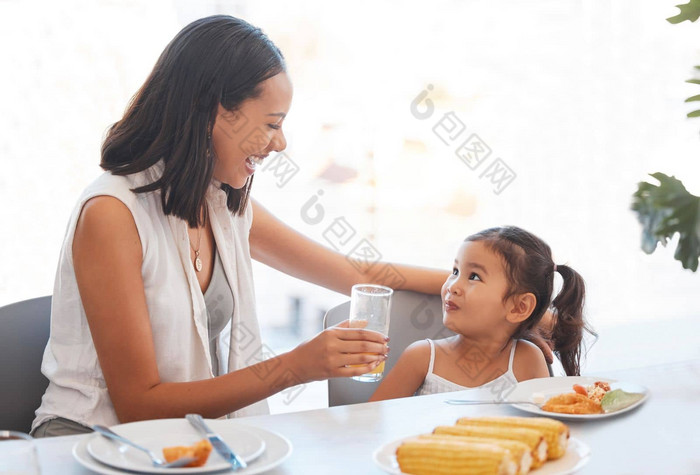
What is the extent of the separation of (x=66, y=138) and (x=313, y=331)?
4.13 feet

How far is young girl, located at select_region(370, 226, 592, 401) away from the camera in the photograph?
181cm

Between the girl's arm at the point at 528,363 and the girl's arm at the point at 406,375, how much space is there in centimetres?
20

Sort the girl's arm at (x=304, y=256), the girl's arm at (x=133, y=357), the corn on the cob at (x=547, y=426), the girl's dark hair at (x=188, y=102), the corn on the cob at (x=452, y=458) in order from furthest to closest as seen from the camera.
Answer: the girl's arm at (x=304, y=256)
the girl's dark hair at (x=188, y=102)
the girl's arm at (x=133, y=357)
the corn on the cob at (x=547, y=426)
the corn on the cob at (x=452, y=458)

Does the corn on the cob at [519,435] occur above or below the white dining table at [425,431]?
above

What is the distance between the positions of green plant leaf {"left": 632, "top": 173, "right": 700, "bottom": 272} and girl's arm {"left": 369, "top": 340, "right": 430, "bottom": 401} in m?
0.64

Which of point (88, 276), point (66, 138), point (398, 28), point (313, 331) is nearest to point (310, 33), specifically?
point (398, 28)

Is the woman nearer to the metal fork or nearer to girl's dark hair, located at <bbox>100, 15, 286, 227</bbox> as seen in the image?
girl's dark hair, located at <bbox>100, 15, 286, 227</bbox>

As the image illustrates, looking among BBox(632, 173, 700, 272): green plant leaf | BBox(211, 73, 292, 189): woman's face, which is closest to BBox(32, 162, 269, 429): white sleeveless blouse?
BBox(211, 73, 292, 189): woman's face

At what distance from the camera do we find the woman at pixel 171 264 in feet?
4.78

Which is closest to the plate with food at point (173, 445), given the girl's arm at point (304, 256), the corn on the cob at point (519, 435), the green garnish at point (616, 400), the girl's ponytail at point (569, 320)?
the corn on the cob at point (519, 435)

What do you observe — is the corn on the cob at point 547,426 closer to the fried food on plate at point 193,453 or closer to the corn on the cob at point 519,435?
the corn on the cob at point 519,435

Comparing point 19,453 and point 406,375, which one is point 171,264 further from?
point 19,453

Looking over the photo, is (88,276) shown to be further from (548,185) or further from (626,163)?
(626,163)

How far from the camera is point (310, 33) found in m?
3.19
